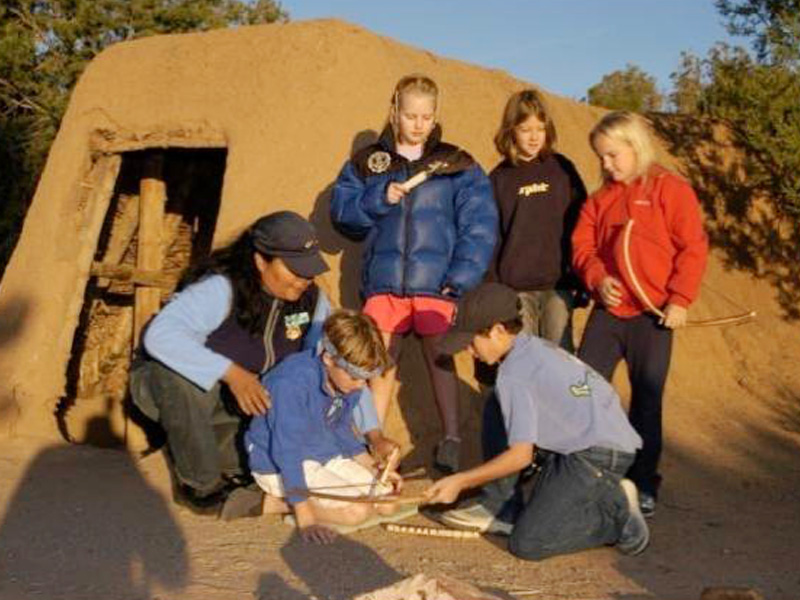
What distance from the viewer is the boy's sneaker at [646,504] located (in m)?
5.11

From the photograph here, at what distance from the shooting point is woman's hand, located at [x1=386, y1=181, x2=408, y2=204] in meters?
5.21

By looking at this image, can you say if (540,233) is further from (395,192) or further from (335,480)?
(335,480)

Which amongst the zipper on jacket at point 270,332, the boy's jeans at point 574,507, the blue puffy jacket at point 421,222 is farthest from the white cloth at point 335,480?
the blue puffy jacket at point 421,222

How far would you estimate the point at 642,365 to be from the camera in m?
5.15

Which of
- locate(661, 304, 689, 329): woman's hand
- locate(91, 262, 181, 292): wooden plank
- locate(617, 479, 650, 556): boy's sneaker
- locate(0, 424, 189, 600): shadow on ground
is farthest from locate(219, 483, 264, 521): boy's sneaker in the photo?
locate(91, 262, 181, 292): wooden plank

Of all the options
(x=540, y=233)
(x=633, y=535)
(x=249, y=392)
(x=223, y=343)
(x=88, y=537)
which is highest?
(x=540, y=233)

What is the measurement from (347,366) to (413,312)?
2.96 ft

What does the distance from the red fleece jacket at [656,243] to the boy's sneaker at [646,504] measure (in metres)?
0.80

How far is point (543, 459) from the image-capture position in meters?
5.03

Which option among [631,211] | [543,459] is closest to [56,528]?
[543,459]

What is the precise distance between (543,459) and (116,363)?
232 inches

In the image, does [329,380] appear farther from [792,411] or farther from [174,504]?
[792,411]

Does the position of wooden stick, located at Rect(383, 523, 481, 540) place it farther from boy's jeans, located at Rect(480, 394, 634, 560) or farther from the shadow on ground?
the shadow on ground

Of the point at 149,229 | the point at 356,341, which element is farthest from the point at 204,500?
the point at 149,229
